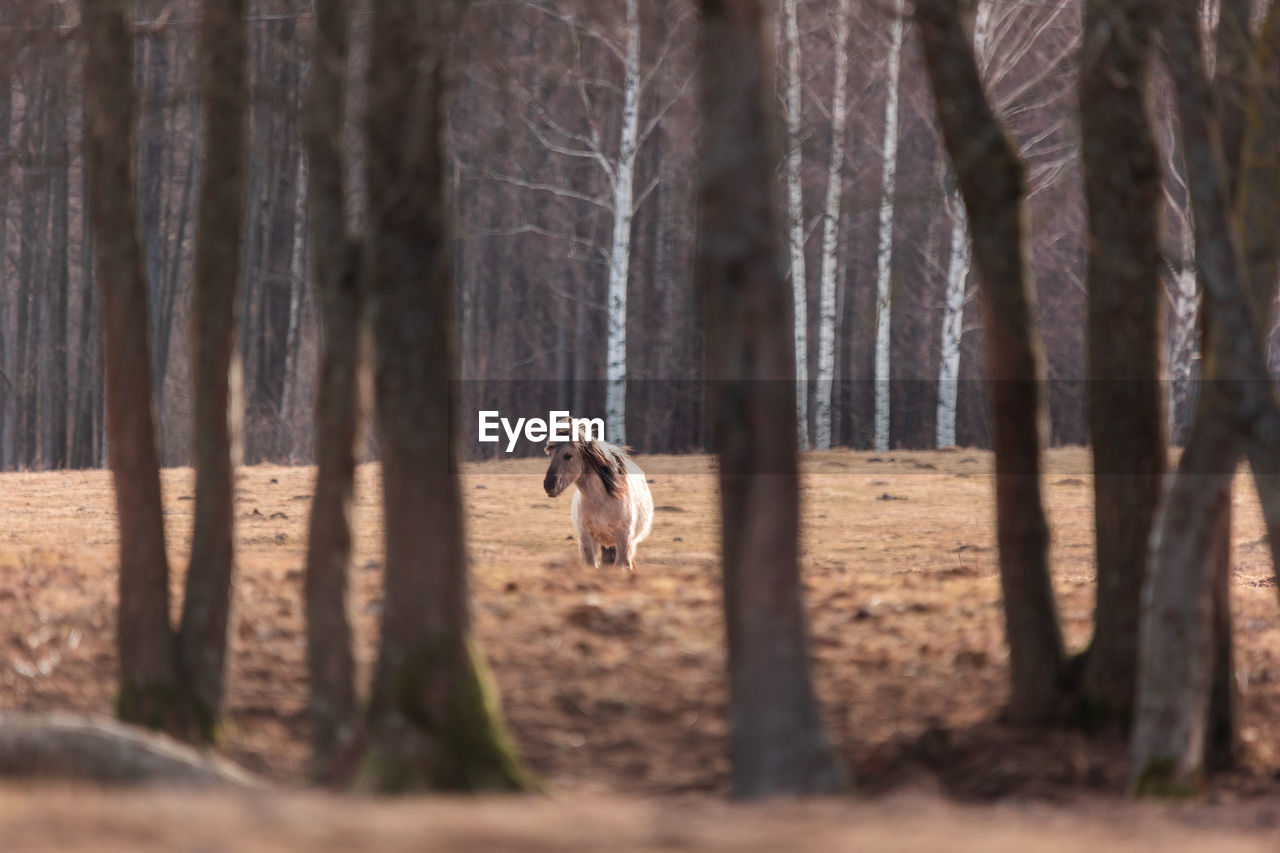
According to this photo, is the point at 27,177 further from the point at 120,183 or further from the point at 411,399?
the point at 411,399

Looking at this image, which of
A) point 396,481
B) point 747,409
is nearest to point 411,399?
point 396,481

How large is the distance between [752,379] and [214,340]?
3.72 m

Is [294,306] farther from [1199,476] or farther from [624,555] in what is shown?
[1199,476]

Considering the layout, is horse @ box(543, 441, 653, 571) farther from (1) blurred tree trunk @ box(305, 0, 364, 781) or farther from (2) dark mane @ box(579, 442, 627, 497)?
(1) blurred tree trunk @ box(305, 0, 364, 781)

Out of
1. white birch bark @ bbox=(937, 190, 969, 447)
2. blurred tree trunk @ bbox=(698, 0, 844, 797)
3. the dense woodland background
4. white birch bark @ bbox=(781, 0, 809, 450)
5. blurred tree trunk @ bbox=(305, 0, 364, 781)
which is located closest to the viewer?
blurred tree trunk @ bbox=(698, 0, 844, 797)

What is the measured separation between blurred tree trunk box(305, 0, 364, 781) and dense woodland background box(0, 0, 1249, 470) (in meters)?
20.1

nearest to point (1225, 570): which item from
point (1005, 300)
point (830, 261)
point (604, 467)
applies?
point (1005, 300)

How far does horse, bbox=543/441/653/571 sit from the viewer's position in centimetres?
1509

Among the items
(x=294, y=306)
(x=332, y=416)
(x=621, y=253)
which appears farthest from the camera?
(x=294, y=306)

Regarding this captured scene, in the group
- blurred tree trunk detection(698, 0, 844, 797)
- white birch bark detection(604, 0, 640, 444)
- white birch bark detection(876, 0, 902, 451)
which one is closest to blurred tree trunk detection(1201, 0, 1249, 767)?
blurred tree trunk detection(698, 0, 844, 797)

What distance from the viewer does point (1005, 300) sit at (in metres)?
8.11

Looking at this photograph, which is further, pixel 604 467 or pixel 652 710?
pixel 604 467

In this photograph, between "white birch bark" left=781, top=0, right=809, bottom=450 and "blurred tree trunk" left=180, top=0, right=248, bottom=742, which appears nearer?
"blurred tree trunk" left=180, top=0, right=248, bottom=742

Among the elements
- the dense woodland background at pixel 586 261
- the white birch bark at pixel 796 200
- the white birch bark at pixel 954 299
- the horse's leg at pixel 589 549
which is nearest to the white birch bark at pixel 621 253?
the dense woodland background at pixel 586 261
